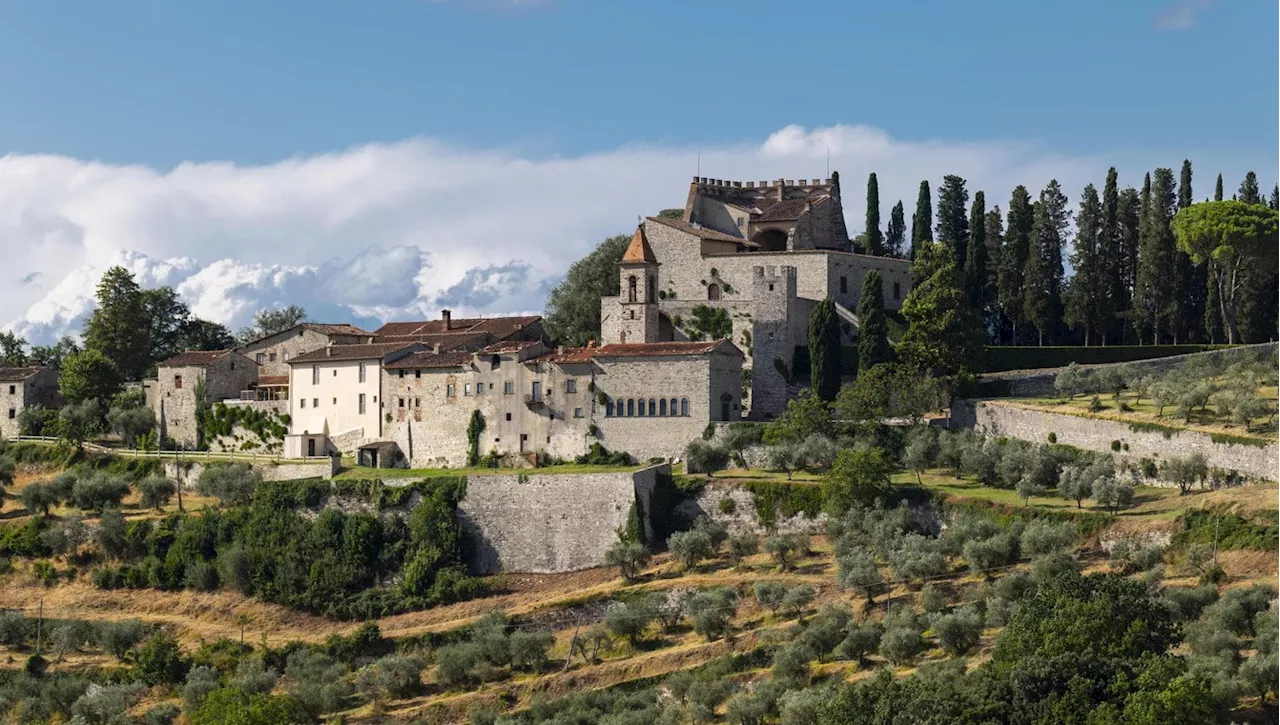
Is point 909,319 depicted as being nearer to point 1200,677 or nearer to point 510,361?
point 510,361

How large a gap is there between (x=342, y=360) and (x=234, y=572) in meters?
12.1

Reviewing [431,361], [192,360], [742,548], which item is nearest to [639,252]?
[431,361]

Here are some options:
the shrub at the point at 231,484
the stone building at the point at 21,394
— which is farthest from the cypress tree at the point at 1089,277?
the stone building at the point at 21,394

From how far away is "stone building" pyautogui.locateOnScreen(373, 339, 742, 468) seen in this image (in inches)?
2852

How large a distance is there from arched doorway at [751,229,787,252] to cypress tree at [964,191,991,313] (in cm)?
821

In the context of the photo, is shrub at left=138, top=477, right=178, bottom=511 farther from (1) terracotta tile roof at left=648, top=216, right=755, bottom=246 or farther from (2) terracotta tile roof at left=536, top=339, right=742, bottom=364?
(1) terracotta tile roof at left=648, top=216, right=755, bottom=246

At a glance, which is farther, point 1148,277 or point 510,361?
point 1148,277

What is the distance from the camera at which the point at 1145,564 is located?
56000 mm

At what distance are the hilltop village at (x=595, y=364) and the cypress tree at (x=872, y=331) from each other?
2.47 metres

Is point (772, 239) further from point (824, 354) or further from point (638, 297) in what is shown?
point (824, 354)

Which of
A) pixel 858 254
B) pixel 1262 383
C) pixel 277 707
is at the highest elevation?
pixel 858 254

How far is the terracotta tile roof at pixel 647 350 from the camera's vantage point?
238ft

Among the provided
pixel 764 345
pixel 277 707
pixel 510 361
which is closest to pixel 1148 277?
pixel 764 345

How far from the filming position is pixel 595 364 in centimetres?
7331
